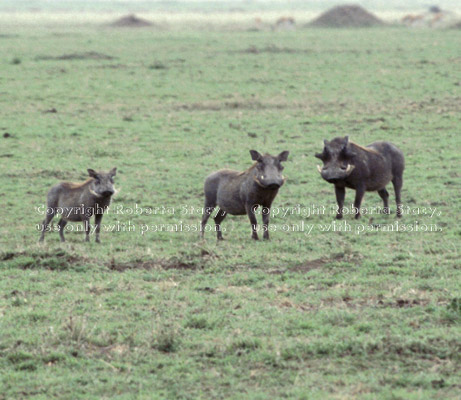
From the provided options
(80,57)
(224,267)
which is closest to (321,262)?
(224,267)

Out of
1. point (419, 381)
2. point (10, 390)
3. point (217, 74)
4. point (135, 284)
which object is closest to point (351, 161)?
point (135, 284)

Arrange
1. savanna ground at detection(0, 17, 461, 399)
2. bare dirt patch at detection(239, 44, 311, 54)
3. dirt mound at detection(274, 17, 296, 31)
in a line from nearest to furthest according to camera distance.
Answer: savanna ground at detection(0, 17, 461, 399) < bare dirt patch at detection(239, 44, 311, 54) < dirt mound at detection(274, 17, 296, 31)

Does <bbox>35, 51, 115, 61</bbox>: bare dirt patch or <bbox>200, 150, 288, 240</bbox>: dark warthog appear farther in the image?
<bbox>35, 51, 115, 61</bbox>: bare dirt patch

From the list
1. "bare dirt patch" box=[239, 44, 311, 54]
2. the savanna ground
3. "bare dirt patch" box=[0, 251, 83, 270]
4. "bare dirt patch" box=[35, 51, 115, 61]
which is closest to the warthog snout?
the savanna ground

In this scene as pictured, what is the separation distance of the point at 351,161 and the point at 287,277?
4.19 meters

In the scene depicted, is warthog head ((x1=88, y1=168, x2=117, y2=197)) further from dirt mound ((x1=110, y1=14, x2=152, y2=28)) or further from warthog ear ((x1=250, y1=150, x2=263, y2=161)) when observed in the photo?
dirt mound ((x1=110, y1=14, x2=152, y2=28))

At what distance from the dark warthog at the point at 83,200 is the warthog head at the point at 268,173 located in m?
2.32

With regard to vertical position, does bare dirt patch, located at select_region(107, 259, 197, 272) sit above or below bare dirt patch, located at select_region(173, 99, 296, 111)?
below

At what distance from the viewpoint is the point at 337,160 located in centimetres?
1396

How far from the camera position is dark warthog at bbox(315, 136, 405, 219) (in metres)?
13.9

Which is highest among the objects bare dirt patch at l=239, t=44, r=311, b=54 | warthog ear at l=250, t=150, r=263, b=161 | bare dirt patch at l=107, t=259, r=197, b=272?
bare dirt patch at l=239, t=44, r=311, b=54

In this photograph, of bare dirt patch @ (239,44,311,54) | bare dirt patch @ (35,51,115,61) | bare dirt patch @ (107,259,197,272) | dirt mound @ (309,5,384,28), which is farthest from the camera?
dirt mound @ (309,5,384,28)

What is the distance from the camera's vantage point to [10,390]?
290 inches

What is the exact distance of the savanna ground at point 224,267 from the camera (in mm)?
7633
